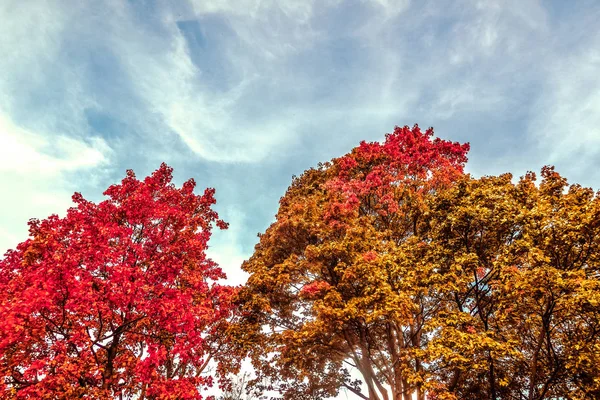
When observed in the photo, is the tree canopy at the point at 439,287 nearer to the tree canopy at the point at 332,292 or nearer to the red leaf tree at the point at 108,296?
the tree canopy at the point at 332,292

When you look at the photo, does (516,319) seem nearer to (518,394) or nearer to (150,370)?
(518,394)

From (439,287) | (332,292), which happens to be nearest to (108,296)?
(332,292)

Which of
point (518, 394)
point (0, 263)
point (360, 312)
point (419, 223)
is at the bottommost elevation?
point (518, 394)

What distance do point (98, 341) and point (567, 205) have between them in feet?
49.8

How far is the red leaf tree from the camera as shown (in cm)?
915

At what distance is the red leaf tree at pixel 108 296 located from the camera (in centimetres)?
915

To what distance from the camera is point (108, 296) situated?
33.0ft

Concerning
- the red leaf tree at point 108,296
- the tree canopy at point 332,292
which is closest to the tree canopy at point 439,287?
the tree canopy at point 332,292

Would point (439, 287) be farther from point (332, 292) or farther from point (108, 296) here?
point (108, 296)

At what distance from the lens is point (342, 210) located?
44.4 ft

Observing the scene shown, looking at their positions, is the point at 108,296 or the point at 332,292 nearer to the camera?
the point at 108,296

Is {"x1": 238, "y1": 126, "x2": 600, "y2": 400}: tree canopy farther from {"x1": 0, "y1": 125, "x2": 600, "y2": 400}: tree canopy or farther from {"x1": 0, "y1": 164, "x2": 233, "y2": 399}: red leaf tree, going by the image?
{"x1": 0, "y1": 164, "x2": 233, "y2": 399}: red leaf tree

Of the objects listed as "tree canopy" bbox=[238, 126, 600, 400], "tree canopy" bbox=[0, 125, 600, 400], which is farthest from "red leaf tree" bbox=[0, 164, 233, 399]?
"tree canopy" bbox=[238, 126, 600, 400]

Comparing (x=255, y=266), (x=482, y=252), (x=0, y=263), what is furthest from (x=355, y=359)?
(x=0, y=263)
